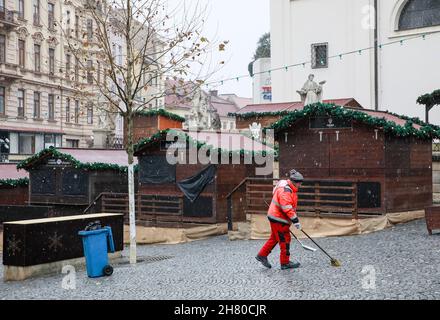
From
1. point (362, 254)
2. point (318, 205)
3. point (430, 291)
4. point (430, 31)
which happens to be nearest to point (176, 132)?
point (318, 205)

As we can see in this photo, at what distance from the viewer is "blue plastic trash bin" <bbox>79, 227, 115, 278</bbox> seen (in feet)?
39.4

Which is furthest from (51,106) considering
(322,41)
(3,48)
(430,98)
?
(430,98)

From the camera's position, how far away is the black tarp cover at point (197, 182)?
19.3 m

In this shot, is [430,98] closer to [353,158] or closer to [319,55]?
[353,158]

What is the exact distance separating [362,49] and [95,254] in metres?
25.2

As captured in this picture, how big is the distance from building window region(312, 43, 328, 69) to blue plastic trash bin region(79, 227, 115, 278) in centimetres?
2550

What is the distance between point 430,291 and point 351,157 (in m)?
8.16

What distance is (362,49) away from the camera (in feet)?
111

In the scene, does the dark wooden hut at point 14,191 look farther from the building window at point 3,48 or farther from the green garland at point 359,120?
the building window at point 3,48

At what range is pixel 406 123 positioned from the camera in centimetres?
1736

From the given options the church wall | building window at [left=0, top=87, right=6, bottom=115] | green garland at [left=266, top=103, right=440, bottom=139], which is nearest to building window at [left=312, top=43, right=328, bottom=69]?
the church wall

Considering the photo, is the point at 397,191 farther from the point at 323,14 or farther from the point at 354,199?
the point at 323,14

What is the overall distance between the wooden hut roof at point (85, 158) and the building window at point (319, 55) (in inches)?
593

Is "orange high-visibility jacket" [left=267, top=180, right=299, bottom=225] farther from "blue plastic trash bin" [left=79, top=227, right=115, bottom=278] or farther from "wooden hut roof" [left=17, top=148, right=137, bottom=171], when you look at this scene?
"wooden hut roof" [left=17, top=148, right=137, bottom=171]
